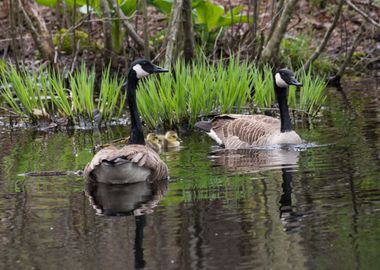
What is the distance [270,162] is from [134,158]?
6.62ft

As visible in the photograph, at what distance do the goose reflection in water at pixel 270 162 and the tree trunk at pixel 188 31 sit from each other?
486cm

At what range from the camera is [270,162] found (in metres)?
A: 10.6

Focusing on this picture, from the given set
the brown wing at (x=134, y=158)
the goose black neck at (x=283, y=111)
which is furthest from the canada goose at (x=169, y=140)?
the brown wing at (x=134, y=158)

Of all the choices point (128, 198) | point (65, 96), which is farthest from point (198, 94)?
point (128, 198)

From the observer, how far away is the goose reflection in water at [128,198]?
8.02 meters

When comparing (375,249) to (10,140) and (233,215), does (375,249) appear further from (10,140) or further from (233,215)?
(10,140)

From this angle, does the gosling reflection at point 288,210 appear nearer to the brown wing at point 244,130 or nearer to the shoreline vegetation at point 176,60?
the brown wing at point 244,130

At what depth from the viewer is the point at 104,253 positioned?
259 inches

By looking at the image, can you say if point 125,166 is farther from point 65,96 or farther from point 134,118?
point 65,96

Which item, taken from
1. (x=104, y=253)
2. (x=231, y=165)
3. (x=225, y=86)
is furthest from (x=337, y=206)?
(x=225, y=86)

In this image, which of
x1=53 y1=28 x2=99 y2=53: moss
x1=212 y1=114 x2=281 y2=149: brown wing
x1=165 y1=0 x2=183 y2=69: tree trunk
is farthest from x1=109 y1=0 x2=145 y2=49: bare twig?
x1=212 y1=114 x2=281 y2=149: brown wing

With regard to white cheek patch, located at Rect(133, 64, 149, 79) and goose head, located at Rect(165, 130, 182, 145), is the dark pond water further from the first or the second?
white cheek patch, located at Rect(133, 64, 149, 79)

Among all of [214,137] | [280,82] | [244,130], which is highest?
[280,82]

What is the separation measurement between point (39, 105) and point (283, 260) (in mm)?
9491
